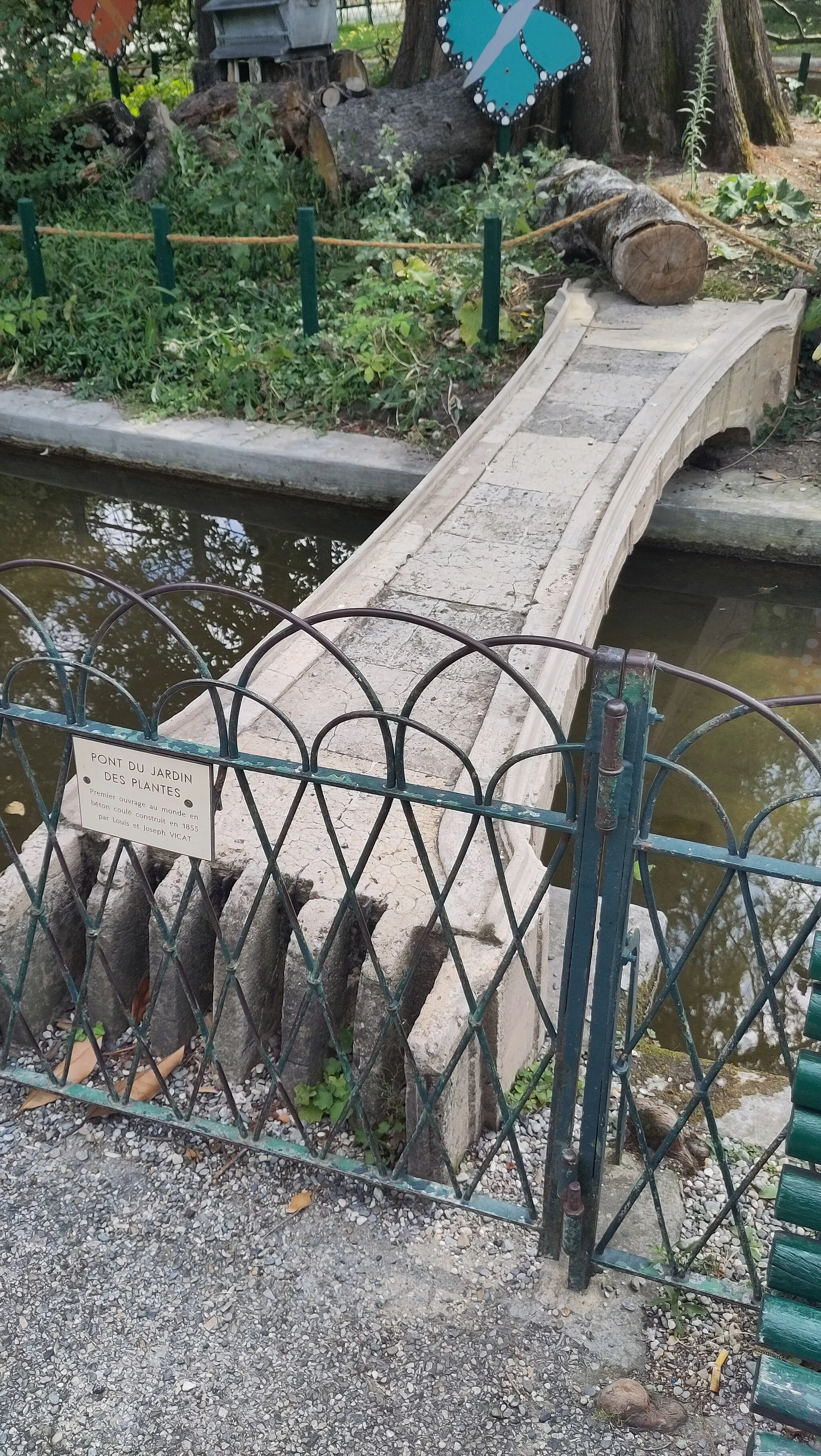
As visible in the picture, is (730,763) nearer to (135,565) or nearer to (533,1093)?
(533,1093)

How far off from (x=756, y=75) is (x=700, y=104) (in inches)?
70.9

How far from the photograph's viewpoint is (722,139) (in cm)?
895

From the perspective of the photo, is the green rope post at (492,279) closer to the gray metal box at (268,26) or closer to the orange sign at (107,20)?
the gray metal box at (268,26)

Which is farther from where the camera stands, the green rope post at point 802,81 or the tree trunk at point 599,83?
the green rope post at point 802,81

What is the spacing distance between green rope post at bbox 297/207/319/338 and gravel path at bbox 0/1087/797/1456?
623 centimetres

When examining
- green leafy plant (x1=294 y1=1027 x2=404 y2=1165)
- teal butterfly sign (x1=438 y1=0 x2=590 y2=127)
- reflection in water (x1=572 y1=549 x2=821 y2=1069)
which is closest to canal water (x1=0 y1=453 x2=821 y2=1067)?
reflection in water (x1=572 y1=549 x2=821 y2=1069)

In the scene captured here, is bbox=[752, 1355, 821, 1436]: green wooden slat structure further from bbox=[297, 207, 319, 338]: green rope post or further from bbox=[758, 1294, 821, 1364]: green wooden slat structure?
bbox=[297, 207, 319, 338]: green rope post

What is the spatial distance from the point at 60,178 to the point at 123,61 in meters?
6.17

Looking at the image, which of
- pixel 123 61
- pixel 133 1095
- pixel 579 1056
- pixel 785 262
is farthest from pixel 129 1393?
pixel 123 61

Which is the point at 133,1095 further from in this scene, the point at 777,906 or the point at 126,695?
the point at 777,906

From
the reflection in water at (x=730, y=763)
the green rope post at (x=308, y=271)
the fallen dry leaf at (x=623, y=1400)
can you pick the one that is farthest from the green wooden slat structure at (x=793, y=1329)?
the green rope post at (x=308, y=271)

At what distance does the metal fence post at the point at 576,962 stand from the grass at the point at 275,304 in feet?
16.8

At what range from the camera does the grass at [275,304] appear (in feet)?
23.4

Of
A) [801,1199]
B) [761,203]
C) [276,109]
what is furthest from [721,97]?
[801,1199]
